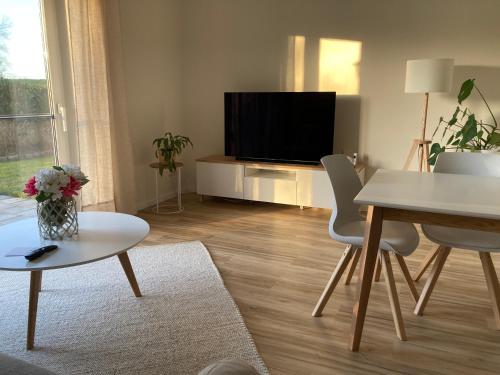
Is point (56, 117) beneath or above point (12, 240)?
above

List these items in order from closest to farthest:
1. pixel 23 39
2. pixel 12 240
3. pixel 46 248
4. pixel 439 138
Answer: pixel 46 248
pixel 12 240
pixel 23 39
pixel 439 138

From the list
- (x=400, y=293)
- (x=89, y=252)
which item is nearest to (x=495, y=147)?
(x=400, y=293)

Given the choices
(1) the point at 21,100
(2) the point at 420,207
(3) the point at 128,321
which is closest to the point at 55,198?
(3) the point at 128,321

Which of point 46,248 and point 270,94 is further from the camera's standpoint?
point 270,94

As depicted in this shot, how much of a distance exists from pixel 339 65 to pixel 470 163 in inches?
84.2

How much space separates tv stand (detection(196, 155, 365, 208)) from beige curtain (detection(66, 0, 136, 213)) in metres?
0.98

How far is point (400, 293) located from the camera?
273 cm

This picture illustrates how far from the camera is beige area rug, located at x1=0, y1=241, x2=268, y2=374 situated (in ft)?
6.68

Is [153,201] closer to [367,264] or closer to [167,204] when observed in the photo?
[167,204]

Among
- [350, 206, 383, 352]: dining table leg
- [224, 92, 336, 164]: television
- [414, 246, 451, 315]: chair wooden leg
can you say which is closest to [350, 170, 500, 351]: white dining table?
[350, 206, 383, 352]: dining table leg

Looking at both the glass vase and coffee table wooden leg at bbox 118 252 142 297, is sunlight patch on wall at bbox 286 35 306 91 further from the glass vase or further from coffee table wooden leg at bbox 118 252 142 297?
the glass vase

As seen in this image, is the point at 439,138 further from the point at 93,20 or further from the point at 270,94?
the point at 93,20

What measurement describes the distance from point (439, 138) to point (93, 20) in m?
3.48

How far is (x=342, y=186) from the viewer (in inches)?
100
